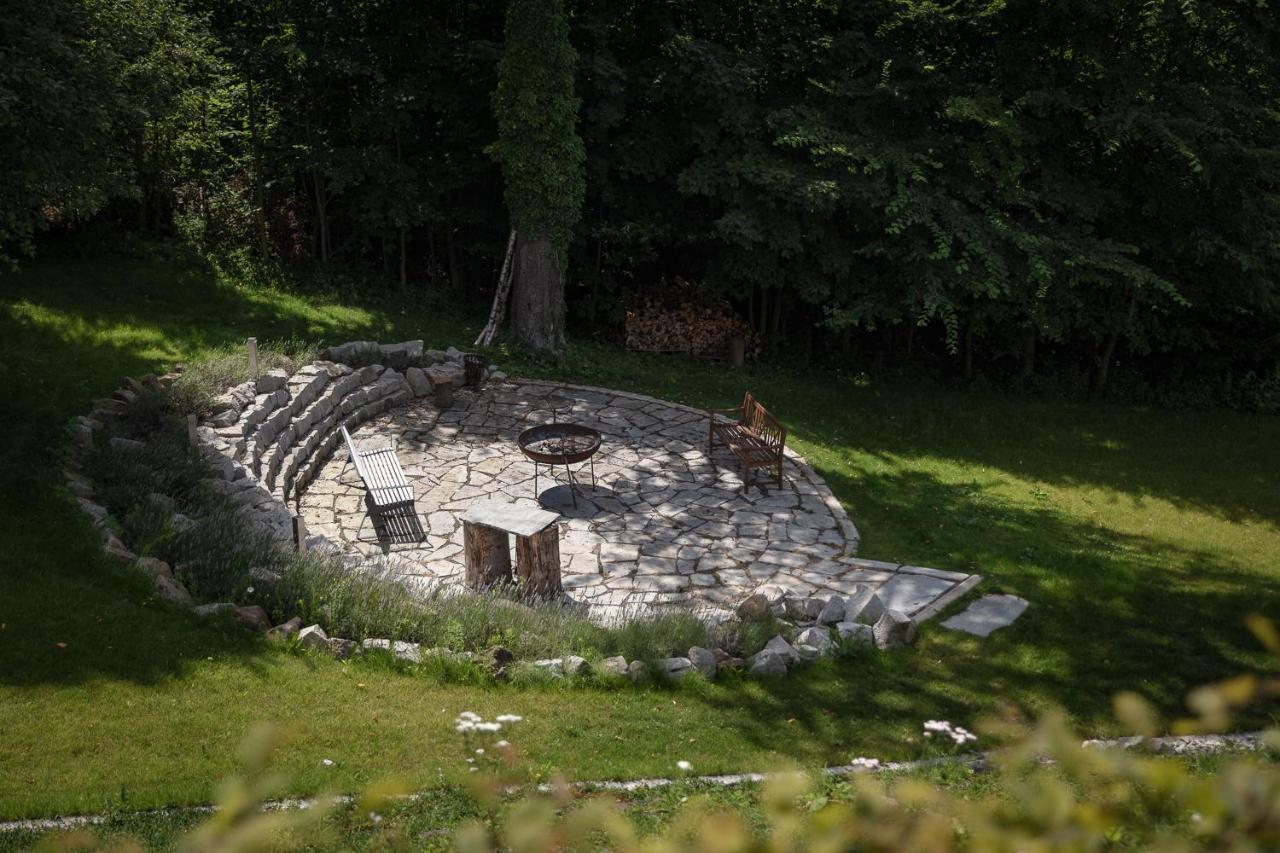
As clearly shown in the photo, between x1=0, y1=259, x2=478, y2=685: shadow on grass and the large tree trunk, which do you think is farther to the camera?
the large tree trunk

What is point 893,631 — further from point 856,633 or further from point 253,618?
point 253,618

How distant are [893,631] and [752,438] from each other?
13.9 feet

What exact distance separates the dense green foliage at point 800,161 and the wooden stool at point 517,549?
7592mm

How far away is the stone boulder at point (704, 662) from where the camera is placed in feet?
25.6

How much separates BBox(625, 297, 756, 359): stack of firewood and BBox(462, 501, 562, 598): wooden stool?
338 inches

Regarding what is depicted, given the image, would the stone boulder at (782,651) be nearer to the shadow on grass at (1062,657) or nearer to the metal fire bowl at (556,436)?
the shadow on grass at (1062,657)

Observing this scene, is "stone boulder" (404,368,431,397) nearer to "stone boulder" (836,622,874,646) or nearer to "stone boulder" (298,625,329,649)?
"stone boulder" (298,625,329,649)

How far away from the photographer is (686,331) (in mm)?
17656

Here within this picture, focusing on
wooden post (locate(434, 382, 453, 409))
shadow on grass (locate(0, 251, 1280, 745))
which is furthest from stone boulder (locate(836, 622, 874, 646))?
wooden post (locate(434, 382, 453, 409))

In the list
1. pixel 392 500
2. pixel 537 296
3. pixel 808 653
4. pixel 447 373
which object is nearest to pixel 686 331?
pixel 537 296

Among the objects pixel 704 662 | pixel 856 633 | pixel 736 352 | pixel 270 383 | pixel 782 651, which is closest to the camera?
pixel 704 662

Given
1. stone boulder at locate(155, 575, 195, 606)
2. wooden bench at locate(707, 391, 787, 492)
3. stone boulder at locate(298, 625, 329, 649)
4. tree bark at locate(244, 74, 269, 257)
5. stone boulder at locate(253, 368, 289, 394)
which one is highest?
tree bark at locate(244, 74, 269, 257)

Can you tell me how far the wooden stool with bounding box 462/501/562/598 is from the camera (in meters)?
9.12

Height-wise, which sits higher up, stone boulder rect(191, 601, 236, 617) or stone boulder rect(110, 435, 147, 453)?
stone boulder rect(110, 435, 147, 453)
